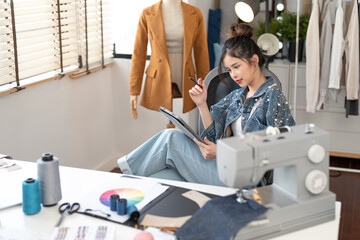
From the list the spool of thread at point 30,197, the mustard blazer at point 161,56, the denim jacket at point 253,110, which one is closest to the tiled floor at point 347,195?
the denim jacket at point 253,110

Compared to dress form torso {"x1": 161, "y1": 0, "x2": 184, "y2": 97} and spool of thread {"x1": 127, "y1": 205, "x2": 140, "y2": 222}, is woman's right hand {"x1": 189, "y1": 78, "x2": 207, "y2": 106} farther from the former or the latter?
spool of thread {"x1": 127, "y1": 205, "x2": 140, "y2": 222}

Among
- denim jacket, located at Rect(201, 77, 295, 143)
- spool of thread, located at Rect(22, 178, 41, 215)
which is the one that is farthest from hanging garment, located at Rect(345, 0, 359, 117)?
spool of thread, located at Rect(22, 178, 41, 215)

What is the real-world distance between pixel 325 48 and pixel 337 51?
105mm

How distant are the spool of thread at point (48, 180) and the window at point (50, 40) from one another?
4.03 feet

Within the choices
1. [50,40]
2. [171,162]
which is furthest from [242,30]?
[50,40]

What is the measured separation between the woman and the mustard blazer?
2.43ft

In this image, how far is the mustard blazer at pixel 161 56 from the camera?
9.55ft

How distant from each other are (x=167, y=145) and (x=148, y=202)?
0.56m

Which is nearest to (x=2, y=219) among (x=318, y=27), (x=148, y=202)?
(x=148, y=202)

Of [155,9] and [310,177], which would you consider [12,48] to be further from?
[310,177]

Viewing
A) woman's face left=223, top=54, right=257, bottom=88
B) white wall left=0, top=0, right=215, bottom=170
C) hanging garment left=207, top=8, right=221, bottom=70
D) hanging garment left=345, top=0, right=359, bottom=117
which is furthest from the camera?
hanging garment left=207, top=8, right=221, bottom=70

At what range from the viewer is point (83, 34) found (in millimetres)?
3301

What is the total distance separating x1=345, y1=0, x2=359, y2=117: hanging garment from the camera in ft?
11.3

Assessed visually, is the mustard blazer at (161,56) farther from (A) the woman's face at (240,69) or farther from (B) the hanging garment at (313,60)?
(B) the hanging garment at (313,60)
